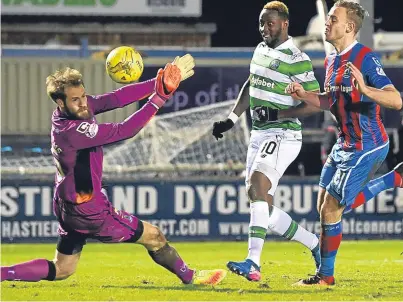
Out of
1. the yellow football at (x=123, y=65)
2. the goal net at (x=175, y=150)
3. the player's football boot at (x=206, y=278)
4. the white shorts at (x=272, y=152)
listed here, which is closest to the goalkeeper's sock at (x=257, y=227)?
the white shorts at (x=272, y=152)

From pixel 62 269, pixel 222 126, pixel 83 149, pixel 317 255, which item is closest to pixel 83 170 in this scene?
pixel 83 149

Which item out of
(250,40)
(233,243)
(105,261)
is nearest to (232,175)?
(233,243)

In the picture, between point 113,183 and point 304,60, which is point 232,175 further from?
point 304,60

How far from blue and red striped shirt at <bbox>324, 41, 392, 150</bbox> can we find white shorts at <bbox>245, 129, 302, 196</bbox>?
82 centimetres

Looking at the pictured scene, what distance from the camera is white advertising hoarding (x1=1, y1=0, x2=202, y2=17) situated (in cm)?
3634

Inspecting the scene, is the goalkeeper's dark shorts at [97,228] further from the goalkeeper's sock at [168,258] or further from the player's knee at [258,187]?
the player's knee at [258,187]

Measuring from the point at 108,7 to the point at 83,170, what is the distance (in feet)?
87.4

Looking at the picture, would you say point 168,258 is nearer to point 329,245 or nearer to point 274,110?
point 329,245

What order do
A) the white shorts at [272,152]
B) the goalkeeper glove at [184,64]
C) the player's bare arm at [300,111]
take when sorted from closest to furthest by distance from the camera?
the goalkeeper glove at [184,64] → the player's bare arm at [300,111] → the white shorts at [272,152]

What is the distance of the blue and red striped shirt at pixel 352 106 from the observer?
1097cm

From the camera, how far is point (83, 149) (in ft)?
34.1

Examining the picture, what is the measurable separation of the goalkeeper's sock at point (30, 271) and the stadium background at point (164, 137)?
6907 millimetres

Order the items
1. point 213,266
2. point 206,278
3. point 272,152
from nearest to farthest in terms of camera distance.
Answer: point 206,278 → point 272,152 → point 213,266

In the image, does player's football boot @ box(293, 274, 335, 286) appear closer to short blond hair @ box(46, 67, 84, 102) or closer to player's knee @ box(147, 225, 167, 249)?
player's knee @ box(147, 225, 167, 249)
